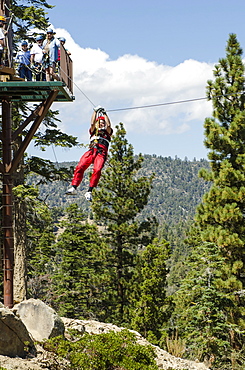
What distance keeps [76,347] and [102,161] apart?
325 centimetres

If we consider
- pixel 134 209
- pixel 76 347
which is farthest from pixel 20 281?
pixel 134 209

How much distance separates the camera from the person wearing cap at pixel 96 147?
752 centimetres

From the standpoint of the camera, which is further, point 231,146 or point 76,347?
point 231,146

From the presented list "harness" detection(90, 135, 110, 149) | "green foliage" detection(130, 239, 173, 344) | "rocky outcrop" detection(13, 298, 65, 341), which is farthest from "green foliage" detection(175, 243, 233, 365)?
"harness" detection(90, 135, 110, 149)

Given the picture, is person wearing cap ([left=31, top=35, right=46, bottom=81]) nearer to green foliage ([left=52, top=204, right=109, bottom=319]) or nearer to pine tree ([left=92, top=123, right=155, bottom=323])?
pine tree ([left=92, top=123, right=155, bottom=323])

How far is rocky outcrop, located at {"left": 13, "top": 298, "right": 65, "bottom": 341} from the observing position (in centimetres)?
795

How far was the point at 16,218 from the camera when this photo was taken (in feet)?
41.9

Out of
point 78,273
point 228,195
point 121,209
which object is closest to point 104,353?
point 228,195

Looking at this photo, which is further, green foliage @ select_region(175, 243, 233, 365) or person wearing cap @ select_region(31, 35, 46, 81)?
green foliage @ select_region(175, 243, 233, 365)

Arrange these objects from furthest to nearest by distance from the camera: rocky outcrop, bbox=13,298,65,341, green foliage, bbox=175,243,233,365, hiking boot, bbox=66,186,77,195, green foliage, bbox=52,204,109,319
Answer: green foliage, bbox=52,204,109,319 < green foliage, bbox=175,243,233,365 < rocky outcrop, bbox=13,298,65,341 < hiking boot, bbox=66,186,77,195

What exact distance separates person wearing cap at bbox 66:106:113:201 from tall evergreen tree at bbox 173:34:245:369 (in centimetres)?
781

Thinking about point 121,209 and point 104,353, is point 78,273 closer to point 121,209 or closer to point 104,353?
point 121,209

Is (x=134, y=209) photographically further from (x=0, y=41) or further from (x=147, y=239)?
(x=0, y=41)

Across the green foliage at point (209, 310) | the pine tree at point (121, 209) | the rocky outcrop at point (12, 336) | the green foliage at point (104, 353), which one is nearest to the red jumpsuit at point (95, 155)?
the rocky outcrop at point (12, 336)
